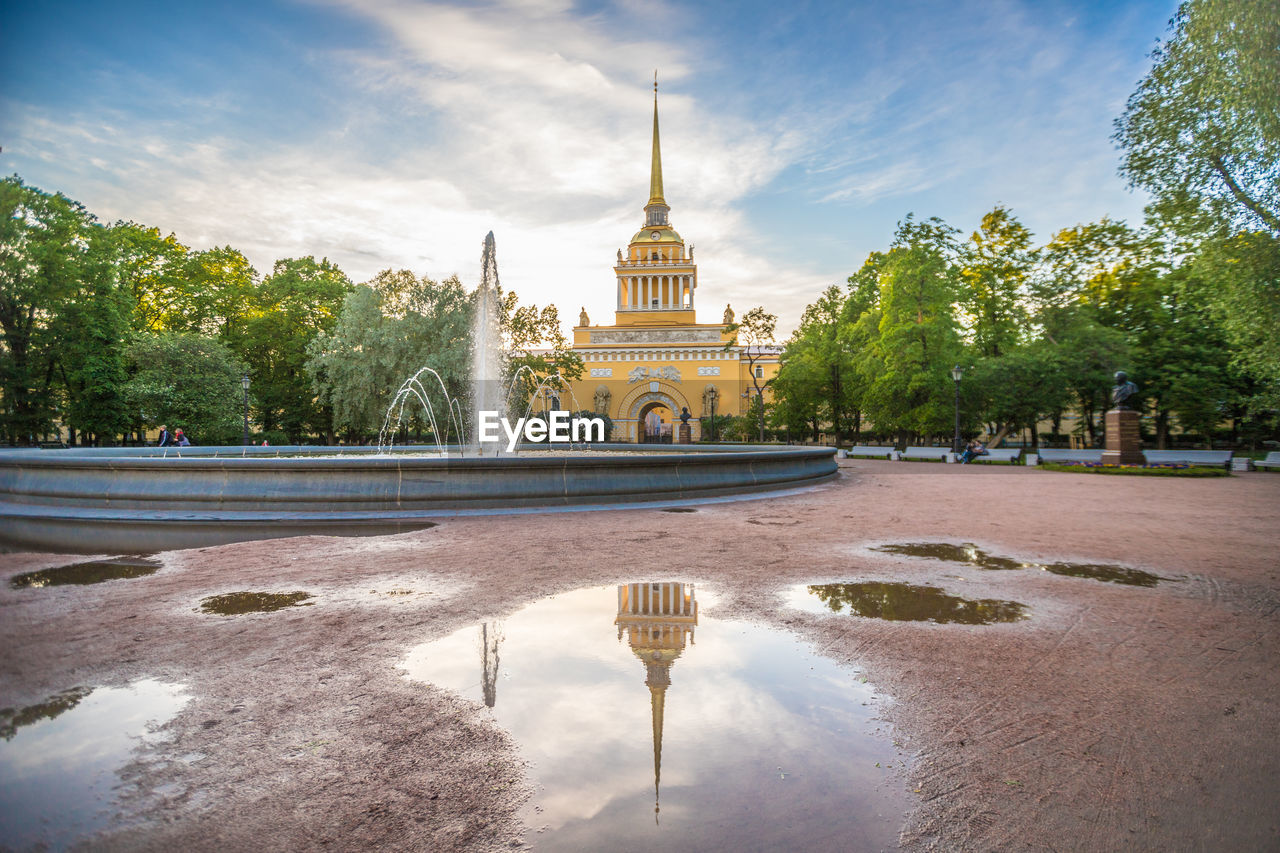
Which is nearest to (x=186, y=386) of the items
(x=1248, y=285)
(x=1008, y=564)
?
(x=1008, y=564)

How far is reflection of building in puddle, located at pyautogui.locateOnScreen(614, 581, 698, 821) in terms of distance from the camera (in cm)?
341

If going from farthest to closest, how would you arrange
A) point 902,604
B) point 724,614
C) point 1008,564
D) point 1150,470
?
point 1150,470 → point 1008,564 → point 902,604 → point 724,614

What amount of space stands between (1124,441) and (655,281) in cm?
5261

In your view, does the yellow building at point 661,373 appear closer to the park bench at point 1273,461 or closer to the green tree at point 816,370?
the green tree at point 816,370

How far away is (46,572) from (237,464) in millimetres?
4076

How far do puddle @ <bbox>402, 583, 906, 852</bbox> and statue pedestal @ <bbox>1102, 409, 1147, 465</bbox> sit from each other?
23332mm

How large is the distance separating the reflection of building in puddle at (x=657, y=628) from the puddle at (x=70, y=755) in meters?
2.21

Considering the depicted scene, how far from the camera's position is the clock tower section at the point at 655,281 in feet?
225

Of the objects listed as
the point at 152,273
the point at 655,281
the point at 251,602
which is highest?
the point at 655,281

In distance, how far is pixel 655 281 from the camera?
69.6m

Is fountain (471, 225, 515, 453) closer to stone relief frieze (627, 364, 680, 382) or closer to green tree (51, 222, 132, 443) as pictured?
green tree (51, 222, 132, 443)

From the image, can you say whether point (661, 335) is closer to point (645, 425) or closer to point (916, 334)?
point (645, 425)

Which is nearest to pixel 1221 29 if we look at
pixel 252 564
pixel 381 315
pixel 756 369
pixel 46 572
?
pixel 252 564

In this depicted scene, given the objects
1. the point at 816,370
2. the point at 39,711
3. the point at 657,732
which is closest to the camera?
the point at 657,732
